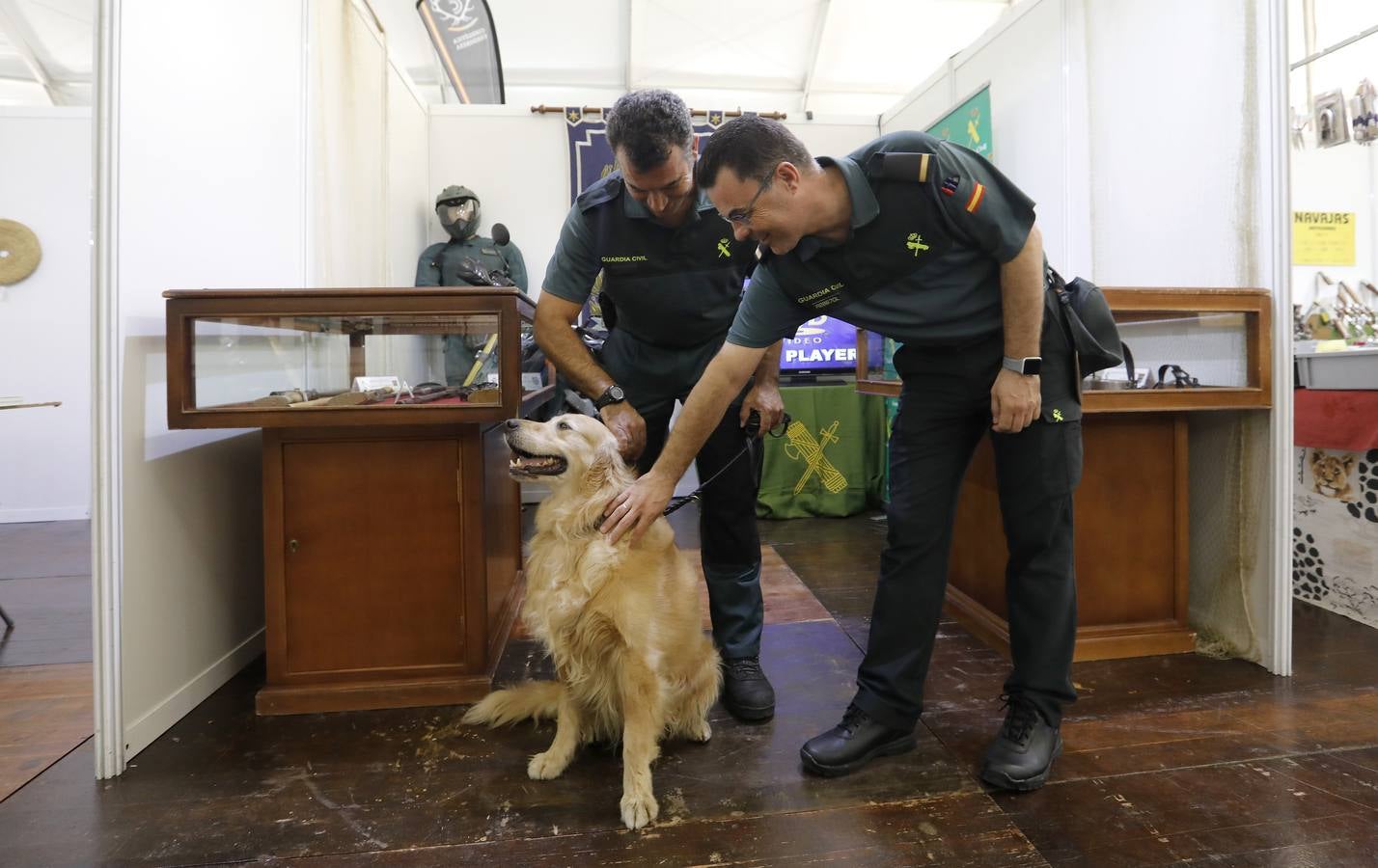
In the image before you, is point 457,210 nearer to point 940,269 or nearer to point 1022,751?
point 940,269

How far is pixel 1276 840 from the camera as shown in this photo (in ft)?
4.92

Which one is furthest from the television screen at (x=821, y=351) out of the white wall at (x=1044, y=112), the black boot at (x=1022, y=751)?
the black boot at (x=1022, y=751)

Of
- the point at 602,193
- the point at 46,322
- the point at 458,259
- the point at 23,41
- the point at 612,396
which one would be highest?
the point at 23,41

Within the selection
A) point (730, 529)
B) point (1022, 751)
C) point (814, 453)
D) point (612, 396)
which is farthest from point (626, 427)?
point (814, 453)

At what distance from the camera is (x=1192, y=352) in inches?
103

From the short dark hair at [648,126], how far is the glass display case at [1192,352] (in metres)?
1.07

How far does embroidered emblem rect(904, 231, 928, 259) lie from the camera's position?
161 centimetres

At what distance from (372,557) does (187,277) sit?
103 cm

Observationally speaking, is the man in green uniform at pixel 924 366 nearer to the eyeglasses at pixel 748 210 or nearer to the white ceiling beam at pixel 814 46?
the eyeglasses at pixel 748 210

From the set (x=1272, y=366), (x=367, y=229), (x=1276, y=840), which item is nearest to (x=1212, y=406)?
(x=1272, y=366)

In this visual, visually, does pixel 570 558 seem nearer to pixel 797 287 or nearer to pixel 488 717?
pixel 488 717

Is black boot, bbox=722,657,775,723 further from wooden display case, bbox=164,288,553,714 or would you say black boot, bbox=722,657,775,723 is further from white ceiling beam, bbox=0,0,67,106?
white ceiling beam, bbox=0,0,67,106

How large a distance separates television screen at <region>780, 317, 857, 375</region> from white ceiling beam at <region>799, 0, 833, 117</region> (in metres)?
2.83

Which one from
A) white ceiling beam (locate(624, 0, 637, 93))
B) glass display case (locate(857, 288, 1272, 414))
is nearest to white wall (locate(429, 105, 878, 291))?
white ceiling beam (locate(624, 0, 637, 93))
